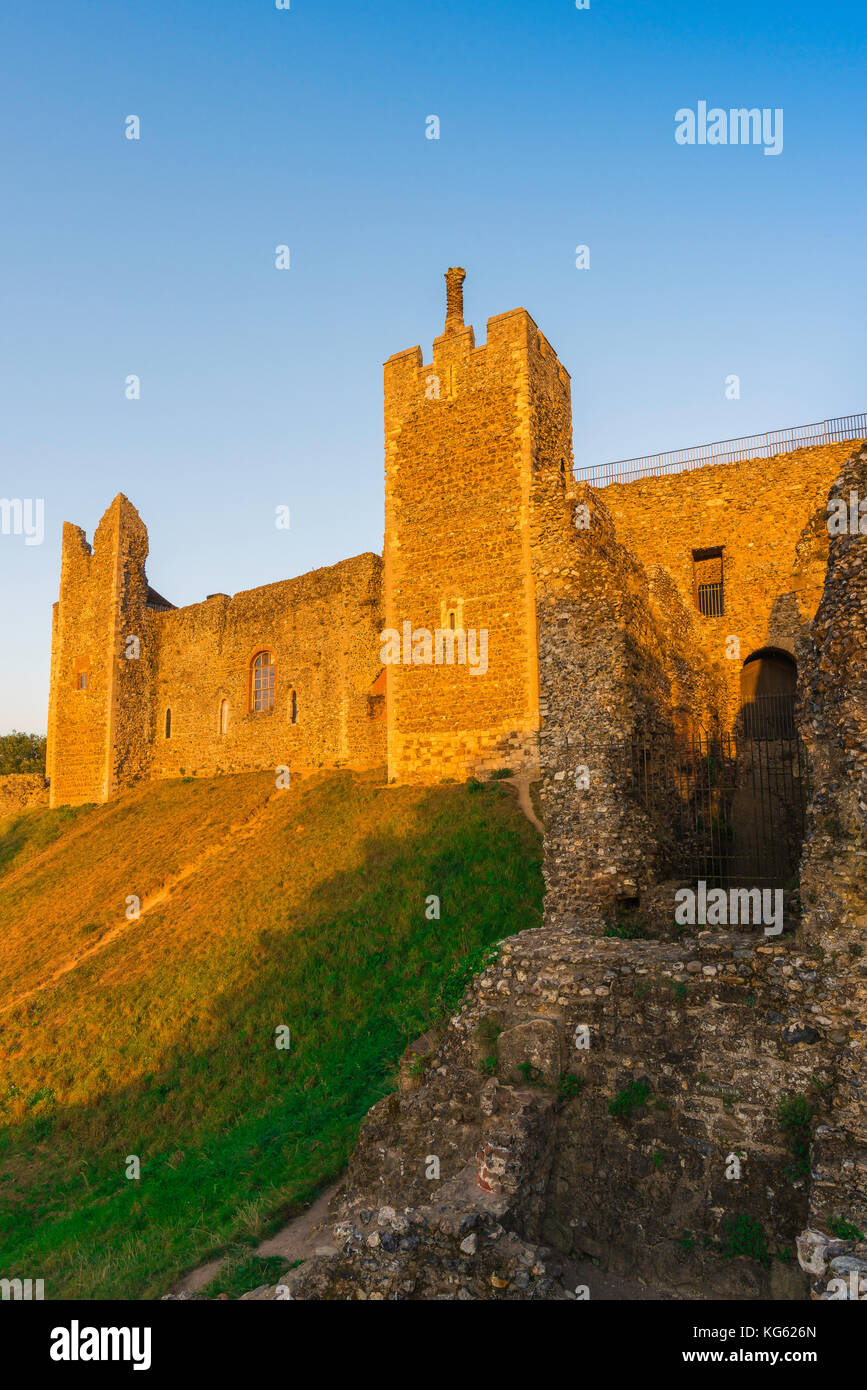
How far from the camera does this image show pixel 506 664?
2027cm

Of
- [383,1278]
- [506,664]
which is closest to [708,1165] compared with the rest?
[383,1278]

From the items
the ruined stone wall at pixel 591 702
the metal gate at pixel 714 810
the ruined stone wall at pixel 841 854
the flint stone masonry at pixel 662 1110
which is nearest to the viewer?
the ruined stone wall at pixel 841 854

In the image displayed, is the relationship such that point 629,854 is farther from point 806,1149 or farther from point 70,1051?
point 70,1051

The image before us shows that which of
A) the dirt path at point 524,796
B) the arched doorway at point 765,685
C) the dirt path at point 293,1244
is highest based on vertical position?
A: the arched doorway at point 765,685

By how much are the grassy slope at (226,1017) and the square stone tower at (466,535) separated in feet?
6.14

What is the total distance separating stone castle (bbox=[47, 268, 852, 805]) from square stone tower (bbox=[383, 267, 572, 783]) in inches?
2.1

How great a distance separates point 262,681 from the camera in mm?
30922

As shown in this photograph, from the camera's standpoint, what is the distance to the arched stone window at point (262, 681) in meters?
30.5

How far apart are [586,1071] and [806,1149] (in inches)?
71.1

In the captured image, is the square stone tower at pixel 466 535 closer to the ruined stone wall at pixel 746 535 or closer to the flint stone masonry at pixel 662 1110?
the ruined stone wall at pixel 746 535

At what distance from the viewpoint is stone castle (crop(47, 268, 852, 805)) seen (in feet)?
38.1
